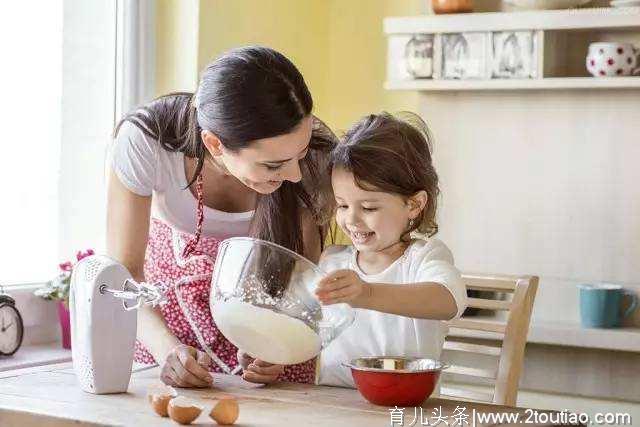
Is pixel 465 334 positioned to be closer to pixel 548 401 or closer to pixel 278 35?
pixel 548 401

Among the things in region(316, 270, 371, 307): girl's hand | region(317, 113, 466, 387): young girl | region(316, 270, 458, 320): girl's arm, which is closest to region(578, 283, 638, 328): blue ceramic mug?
region(317, 113, 466, 387): young girl

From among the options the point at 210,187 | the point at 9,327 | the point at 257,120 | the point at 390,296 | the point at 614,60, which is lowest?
the point at 9,327

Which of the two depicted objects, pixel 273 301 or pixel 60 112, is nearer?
pixel 273 301

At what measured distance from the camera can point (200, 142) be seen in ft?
5.85

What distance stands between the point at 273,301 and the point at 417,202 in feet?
1.69

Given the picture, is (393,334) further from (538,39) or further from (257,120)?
(538,39)

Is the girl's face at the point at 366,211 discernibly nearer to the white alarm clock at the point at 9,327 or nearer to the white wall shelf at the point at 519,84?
the white alarm clock at the point at 9,327

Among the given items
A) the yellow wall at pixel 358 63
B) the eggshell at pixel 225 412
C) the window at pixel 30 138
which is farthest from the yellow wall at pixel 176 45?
the eggshell at pixel 225 412

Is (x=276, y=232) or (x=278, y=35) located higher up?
(x=278, y=35)

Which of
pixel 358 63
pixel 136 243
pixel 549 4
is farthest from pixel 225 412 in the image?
pixel 358 63

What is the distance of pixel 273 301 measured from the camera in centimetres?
142

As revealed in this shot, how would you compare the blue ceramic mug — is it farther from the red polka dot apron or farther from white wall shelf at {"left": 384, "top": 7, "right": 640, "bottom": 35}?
the red polka dot apron

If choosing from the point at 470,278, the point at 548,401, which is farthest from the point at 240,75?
the point at 548,401

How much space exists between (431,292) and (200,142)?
466 mm
